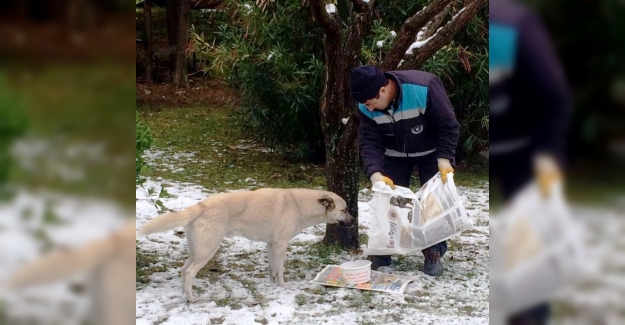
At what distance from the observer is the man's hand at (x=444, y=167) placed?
335 centimetres

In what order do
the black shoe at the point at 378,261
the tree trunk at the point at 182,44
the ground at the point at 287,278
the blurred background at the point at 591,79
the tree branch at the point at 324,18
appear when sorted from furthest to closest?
the tree trunk at the point at 182,44, the black shoe at the point at 378,261, the tree branch at the point at 324,18, the ground at the point at 287,278, the blurred background at the point at 591,79

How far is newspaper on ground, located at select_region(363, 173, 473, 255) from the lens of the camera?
335cm

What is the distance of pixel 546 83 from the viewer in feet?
2.36

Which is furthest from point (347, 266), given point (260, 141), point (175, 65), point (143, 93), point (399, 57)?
point (175, 65)

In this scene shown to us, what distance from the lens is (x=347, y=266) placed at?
3590mm

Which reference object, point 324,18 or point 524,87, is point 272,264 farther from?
point 524,87

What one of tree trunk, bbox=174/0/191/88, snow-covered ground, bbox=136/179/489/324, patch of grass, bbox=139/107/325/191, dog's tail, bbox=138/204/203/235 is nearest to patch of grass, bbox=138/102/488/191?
patch of grass, bbox=139/107/325/191

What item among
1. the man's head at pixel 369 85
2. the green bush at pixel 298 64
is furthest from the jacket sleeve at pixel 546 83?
the green bush at pixel 298 64

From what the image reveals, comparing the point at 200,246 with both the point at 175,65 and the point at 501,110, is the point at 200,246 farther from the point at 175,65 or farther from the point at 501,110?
the point at 175,65

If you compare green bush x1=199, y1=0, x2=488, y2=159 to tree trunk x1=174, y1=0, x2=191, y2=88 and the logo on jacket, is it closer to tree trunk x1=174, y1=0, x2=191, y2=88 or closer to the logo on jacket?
tree trunk x1=174, y1=0, x2=191, y2=88

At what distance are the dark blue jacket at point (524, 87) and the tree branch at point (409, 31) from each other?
310 cm

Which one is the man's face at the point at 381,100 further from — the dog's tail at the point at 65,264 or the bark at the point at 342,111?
the dog's tail at the point at 65,264

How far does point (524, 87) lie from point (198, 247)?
2.73 meters

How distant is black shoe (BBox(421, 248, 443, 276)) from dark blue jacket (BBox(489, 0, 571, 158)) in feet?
10.1
